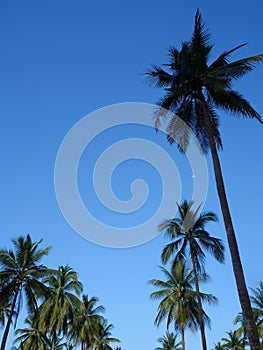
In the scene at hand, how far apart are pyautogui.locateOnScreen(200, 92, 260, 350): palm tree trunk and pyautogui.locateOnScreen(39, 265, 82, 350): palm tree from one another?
24648 mm

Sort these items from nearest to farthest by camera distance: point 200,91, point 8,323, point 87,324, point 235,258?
point 235,258 < point 200,91 < point 8,323 < point 87,324

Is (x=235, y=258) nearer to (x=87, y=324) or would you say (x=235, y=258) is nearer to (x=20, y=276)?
(x=20, y=276)

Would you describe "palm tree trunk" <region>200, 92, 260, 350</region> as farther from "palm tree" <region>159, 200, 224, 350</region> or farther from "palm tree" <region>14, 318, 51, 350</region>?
"palm tree" <region>14, 318, 51, 350</region>

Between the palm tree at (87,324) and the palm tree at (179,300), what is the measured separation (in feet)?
40.6

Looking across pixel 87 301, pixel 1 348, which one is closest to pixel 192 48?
pixel 1 348

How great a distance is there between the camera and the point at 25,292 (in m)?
30.4

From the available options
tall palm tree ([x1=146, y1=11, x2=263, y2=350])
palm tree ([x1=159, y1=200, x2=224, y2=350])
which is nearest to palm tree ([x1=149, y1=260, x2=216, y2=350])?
palm tree ([x1=159, y1=200, x2=224, y2=350])

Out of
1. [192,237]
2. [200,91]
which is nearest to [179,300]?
[192,237]

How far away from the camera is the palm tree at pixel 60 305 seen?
122 feet

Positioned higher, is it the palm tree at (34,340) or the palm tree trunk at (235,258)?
the palm tree at (34,340)

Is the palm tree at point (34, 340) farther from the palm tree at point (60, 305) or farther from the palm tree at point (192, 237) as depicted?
the palm tree at point (192, 237)

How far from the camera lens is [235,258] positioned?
13820 mm

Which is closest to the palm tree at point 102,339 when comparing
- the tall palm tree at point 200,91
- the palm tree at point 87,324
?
the palm tree at point 87,324

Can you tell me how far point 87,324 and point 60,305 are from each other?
37.8 ft
